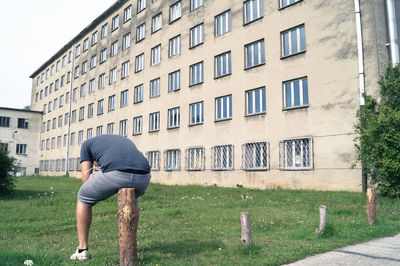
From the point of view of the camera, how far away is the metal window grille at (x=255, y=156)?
17.7m

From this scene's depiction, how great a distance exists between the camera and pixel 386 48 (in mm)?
14719

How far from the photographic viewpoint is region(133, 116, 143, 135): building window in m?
28.3

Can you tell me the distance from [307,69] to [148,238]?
13250 millimetres

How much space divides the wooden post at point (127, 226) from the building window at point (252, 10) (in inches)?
682

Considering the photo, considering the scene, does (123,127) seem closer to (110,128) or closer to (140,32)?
(110,128)

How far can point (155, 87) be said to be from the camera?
2716 centimetres

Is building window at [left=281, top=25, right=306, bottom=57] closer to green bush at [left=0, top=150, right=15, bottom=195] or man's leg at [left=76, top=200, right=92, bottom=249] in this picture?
green bush at [left=0, top=150, right=15, bottom=195]

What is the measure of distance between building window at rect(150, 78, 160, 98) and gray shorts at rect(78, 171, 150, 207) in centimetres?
2282

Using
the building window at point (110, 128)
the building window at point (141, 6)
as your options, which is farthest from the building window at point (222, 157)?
the building window at point (141, 6)

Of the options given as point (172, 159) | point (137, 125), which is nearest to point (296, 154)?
point (172, 159)

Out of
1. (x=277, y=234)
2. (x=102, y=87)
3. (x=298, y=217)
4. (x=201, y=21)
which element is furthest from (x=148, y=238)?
(x=102, y=87)

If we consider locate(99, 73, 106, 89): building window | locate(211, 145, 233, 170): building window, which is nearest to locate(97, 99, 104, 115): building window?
locate(99, 73, 106, 89): building window

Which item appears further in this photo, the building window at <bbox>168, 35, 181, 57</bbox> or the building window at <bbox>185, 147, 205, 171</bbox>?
the building window at <bbox>168, 35, 181, 57</bbox>

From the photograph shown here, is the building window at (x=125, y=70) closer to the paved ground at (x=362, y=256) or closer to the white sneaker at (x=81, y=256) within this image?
the white sneaker at (x=81, y=256)
